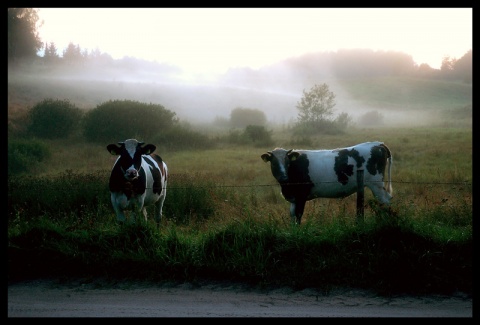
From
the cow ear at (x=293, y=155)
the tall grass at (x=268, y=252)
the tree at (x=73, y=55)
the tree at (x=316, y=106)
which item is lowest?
the tall grass at (x=268, y=252)

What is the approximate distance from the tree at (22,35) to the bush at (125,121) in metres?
9.33

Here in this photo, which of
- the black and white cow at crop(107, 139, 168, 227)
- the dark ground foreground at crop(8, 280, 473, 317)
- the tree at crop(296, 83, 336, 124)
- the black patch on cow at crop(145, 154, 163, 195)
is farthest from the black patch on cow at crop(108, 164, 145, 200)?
the tree at crop(296, 83, 336, 124)

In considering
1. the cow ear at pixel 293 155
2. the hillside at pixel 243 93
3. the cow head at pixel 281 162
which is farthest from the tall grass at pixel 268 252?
the hillside at pixel 243 93

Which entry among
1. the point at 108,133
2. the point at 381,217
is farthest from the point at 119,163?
the point at 108,133

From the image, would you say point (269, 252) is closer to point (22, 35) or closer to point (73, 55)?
point (22, 35)

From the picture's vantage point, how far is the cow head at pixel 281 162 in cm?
886

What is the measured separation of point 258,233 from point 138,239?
1.89 metres

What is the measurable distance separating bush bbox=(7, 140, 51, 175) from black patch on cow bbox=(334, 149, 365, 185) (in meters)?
17.8

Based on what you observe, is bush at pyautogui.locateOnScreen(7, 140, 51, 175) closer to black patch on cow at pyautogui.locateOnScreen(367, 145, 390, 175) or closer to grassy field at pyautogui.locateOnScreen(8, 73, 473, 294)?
grassy field at pyautogui.locateOnScreen(8, 73, 473, 294)

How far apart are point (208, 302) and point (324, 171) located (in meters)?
4.97

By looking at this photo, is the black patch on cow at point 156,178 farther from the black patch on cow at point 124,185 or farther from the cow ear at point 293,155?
the cow ear at point 293,155

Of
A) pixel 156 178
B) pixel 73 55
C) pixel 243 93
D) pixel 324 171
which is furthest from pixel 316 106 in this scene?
pixel 156 178

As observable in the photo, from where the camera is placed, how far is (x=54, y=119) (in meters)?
28.1

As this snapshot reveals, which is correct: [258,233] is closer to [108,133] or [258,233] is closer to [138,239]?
[138,239]
